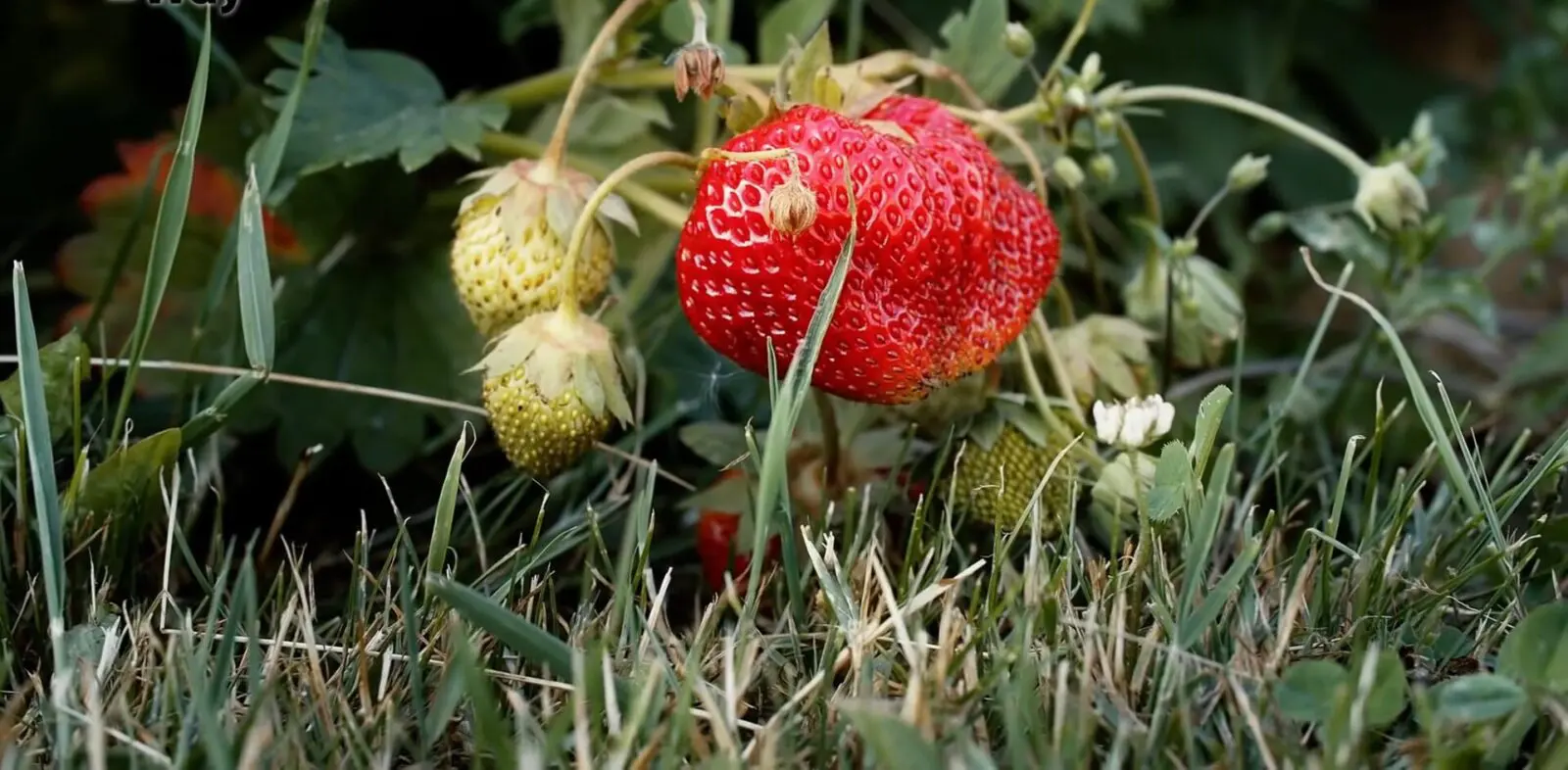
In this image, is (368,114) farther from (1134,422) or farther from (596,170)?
(1134,422)

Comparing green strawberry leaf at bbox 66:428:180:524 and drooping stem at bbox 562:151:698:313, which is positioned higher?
drooping stem at bbox 562:151:698:313

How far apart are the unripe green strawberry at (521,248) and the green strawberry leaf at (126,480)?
0.20 metres

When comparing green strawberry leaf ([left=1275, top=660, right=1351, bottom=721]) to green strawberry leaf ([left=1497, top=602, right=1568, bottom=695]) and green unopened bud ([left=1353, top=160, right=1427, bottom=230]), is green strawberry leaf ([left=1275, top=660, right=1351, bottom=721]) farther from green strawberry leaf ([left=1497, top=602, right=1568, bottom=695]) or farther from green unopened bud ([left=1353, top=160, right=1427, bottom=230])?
green unopened bud ([left=1353, top=160, right=1427, bottom=230])

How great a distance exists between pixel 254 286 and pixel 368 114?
0.23 m

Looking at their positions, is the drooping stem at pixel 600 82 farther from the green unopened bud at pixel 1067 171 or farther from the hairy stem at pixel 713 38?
the green unopened bud at pixel 1067 171

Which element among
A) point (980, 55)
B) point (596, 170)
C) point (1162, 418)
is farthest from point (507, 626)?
point (980, 55)

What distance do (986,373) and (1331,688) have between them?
1.17 feet

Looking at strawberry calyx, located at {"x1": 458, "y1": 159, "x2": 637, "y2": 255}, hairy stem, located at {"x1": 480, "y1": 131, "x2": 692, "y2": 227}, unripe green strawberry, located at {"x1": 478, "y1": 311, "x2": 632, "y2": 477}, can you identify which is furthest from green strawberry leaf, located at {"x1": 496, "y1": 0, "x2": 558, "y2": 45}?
unripe green strawberry, located at {"x1": 478, "y1": 311, "x2": 632, "y2": 477}

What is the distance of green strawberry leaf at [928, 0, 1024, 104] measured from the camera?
0.99 m

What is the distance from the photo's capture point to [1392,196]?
2.98 ft

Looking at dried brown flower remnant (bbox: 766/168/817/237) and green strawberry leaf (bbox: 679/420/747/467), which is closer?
dried brown flower remnant (bbox: 766/168/817/237)

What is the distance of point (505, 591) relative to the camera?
0.70 metres

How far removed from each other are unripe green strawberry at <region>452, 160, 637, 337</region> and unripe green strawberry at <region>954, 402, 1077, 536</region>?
275 mm

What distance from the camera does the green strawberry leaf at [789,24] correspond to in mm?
1045
